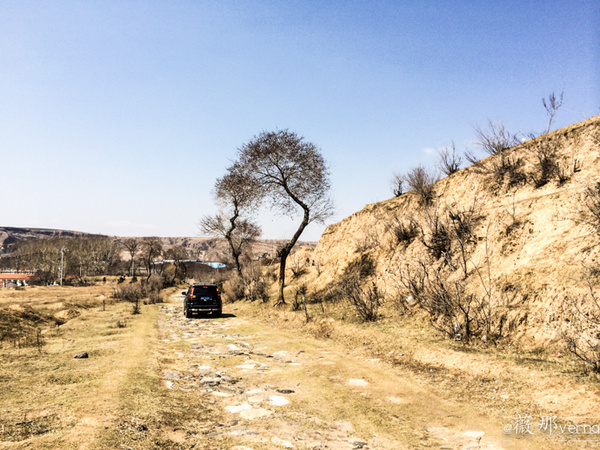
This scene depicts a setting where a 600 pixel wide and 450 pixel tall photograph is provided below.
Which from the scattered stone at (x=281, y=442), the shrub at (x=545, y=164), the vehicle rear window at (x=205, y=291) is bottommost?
the scattered stone at (x=281, y=442)

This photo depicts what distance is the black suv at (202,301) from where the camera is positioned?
59.2 ft

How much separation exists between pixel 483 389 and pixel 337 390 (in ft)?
8.42

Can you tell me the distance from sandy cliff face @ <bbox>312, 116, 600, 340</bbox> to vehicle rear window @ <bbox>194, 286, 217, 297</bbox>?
621 centimetres

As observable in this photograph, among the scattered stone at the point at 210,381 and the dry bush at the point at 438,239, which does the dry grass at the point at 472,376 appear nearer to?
the scattered stone at the point at 210,381

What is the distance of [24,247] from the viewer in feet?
372

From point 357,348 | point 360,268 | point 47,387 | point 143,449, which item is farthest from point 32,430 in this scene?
point 360,268

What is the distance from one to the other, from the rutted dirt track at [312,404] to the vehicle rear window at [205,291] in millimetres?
8378

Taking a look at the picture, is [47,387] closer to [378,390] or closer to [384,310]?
[378,390]

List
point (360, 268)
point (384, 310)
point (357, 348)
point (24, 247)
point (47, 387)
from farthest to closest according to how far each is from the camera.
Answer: point (24, 247)
point (360, 268)
point (384, 310)
point (357, 348)
point (47, 387)

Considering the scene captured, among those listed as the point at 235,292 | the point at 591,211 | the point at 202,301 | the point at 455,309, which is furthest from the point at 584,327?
the point at 235,292

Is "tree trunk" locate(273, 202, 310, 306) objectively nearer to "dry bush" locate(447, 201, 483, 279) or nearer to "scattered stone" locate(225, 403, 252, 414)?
"dry bush" locate(447, 201, 483, 279)

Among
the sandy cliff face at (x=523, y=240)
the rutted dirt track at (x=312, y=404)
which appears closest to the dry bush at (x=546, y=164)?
the sandy cliff face at (x=523, y=240)

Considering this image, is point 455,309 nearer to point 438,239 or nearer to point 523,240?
point 523,240

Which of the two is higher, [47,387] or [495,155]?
[495,155]
